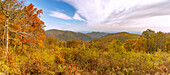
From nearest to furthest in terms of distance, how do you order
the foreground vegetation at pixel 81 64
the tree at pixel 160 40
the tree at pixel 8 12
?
the foreground vegetation at pixel 81 64
the tree at pixel 8 12
the tree at pixel 160 40

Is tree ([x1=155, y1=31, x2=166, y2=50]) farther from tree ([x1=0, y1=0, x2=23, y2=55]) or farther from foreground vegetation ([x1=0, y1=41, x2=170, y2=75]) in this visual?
tree ([x1=0, y1=0, x2=23, y2=55])

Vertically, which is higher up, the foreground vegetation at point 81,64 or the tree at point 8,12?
the tree at point 8,12

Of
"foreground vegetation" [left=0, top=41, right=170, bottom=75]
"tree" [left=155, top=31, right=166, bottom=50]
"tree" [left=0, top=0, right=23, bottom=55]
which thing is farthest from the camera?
"tree" [left=155, top=31, right=166, bottom=50]

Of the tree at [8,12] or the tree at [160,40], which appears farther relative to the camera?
the tree at [160,40]

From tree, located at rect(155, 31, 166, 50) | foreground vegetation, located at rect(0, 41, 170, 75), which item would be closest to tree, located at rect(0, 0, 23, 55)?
foreground vegetation, located at rect(0, 41, 170, 75)

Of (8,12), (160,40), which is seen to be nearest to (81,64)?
(8,12)

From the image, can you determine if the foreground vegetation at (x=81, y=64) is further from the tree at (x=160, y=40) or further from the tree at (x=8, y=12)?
the tree at (x=160, y=40)

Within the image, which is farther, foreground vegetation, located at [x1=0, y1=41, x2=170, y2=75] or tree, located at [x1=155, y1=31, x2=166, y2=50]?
tree, located at [x1=155, y1=31, x2=166, y2=50]

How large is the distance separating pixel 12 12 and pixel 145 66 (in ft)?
25.4

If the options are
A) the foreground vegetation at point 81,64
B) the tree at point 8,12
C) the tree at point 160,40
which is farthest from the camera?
the tree at point 160,40

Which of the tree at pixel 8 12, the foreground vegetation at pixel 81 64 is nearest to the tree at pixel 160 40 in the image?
the foreground vegetation at pixel 81 64

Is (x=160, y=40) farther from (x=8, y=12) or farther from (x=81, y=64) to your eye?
(x=8, y=12)

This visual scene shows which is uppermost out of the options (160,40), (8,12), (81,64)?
(8,12)

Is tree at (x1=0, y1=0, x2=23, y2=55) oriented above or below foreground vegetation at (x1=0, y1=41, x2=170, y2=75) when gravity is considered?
above
